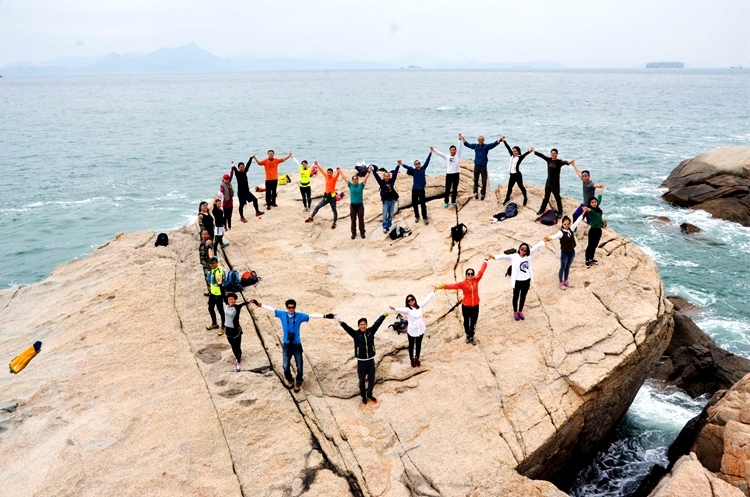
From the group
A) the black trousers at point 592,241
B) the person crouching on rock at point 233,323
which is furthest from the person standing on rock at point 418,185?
the person crouching on rock at point 233,323

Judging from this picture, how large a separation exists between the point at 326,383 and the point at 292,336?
4.40 ft

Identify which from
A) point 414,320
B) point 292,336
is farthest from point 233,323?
point 414,320

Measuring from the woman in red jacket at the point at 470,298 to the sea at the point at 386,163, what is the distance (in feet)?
15.4

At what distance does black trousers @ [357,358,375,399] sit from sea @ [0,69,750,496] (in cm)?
584

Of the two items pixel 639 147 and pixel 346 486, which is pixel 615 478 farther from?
pixel 639 147

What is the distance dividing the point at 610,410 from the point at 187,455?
9.18 metres

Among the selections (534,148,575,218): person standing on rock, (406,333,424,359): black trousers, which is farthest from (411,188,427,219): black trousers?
(406,333,424,359): black trousers

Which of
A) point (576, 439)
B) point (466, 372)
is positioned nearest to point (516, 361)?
point (466, 372)

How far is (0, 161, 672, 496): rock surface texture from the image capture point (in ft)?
29.1

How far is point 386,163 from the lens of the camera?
49188 mm

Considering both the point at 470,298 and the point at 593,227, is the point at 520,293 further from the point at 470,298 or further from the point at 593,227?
the point at 593,227

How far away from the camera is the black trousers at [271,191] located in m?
19.7

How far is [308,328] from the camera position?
1268 cm

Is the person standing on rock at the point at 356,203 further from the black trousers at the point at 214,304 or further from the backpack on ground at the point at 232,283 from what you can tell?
the black trousers at the point at 214,304
